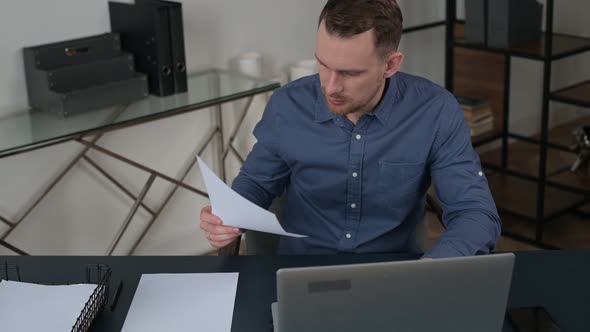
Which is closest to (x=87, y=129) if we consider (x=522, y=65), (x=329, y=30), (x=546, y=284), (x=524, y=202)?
(x=329, y=30)

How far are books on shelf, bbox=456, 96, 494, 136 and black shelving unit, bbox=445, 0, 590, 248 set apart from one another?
0.06 metres

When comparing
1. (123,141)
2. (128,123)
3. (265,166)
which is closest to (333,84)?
(265,166)

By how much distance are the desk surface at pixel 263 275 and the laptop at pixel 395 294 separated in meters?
0.28

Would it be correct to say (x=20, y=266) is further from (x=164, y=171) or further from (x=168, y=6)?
(x=164, y=171)

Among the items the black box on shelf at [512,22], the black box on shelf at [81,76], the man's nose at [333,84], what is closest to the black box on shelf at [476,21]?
the black box on shelf at [512,22]

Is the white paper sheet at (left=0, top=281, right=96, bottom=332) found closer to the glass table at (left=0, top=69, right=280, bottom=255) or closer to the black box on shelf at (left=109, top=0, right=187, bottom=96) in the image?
the glass table at (left=0, top=69, right=280, bottom=255)

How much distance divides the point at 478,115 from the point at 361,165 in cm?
200

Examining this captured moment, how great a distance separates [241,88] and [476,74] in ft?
5.24

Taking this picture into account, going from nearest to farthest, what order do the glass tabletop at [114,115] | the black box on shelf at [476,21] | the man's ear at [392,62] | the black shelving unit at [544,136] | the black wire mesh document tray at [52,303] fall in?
the black wire mesh document tray at [52,303], the man's ear at [392,62], the glass tabletop at [114,115], the black shelving unit at [544,136], the black box on shelf at [476,21]

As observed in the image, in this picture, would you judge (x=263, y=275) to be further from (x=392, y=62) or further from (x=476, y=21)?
(x=476, y=21)

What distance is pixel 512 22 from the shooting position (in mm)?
3373

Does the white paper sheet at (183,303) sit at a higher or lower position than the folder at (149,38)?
lower

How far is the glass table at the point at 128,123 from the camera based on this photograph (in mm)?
2641

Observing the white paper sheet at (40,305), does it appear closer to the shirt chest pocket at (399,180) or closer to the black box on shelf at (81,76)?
the shirt chest pocket at (399,180)
